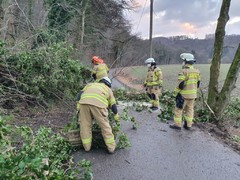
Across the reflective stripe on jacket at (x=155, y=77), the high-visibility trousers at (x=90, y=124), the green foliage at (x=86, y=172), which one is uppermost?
the reflective stripe on jacket at (x=155, y=77)

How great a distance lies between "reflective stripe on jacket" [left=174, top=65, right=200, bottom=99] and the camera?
23.8 feet

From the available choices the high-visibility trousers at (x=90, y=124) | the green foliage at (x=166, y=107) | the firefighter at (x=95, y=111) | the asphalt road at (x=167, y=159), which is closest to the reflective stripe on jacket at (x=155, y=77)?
the green foliage at (x=166, y=107)

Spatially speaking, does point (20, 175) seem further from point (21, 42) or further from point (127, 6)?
point (127, 6)

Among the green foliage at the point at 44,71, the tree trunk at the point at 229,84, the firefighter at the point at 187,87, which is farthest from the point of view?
the tree trunk at the point at 229,84

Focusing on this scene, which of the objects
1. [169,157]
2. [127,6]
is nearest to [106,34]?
[127,6]

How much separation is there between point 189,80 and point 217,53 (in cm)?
262

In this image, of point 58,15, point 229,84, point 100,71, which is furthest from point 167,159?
point 58,15

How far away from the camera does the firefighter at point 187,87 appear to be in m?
7.26

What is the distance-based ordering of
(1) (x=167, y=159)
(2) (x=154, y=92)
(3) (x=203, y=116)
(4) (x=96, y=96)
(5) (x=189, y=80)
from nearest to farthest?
1. (4) (x=96, y=96)
2. (1) (x=167, y=159)
3. (5) (x=189, y=80)
4. (3) (x=203, y=116)
5. (2) (x=154, y=92)

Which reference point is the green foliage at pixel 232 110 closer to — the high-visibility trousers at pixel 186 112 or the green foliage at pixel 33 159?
the high-visibility trousers at pixel 186 112

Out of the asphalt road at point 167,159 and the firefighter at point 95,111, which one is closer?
the asphalt road at point 167,159

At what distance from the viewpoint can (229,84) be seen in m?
8.81

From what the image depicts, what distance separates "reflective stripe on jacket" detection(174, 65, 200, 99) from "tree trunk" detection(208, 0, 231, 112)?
224 cm

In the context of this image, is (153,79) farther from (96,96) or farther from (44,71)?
(96,96)
